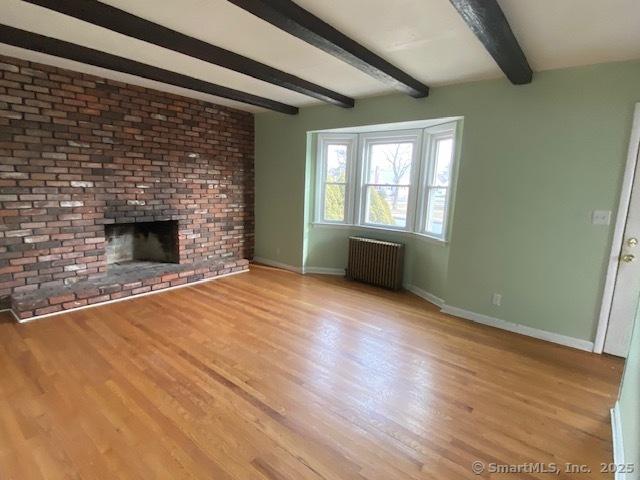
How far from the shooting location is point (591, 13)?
187cm

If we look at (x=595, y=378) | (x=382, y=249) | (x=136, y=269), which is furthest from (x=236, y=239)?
(x=595, y=378)

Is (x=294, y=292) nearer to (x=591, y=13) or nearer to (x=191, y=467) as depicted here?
(x=191, y=467)

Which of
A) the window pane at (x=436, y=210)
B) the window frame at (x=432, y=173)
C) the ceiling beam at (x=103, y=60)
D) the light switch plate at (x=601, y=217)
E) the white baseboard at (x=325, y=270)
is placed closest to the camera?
the ceiling beam at (x=103, y=60)

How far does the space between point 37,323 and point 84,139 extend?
1.91m

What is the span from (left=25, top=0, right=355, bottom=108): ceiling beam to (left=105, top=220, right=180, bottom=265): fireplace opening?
2435 millimetres

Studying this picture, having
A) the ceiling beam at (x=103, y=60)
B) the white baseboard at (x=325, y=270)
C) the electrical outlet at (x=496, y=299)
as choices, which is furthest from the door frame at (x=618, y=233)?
the ceiling beam at (x=103, y=60)

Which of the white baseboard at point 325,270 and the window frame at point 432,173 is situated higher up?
the window frame at point 432,173

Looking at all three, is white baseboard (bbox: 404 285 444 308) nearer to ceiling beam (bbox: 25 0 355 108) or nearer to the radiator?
the radiator

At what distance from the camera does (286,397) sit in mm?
2055

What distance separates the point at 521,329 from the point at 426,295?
1.11 metres

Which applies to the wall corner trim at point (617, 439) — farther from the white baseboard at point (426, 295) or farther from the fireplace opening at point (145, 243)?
the fireplace opening at point (145, 243)

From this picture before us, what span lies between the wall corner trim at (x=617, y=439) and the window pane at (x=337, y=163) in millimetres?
3670

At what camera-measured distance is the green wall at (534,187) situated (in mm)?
2605

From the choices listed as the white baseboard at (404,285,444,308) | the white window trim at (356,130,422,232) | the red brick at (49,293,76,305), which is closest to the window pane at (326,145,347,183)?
the white window trim at (356,130,422,232)
